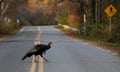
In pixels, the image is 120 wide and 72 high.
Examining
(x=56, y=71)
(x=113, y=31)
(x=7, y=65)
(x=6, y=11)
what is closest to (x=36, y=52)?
(x=7, y=65)

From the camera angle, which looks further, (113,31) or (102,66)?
(113,31)

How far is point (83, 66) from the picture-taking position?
17.3 meters

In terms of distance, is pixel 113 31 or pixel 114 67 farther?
pixel 113 31

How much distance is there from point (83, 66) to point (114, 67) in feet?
4.00

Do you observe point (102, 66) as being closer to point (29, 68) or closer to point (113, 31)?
point (29, 68)

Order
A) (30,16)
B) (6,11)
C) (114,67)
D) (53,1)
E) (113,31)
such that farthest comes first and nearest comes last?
1. (30,16)
2. (6,11)
3. (53,1)
4. (113,31)
5. (114,67)

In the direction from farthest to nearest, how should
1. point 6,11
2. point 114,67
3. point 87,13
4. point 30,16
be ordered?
point 30,16
point 6,11
point 87,13
point 114,67

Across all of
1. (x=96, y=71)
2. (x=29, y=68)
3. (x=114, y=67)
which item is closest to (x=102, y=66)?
(x=114, y=67)

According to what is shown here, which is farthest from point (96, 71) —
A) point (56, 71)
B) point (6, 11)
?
point (6, 11)

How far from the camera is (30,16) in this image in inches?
4786

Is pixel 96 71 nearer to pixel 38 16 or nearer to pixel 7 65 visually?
pixel 7 65

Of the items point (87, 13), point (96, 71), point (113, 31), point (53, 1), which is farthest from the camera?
point (53, 1)

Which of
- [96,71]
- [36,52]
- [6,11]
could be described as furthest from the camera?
[6,11]

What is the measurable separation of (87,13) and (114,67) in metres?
43.1
